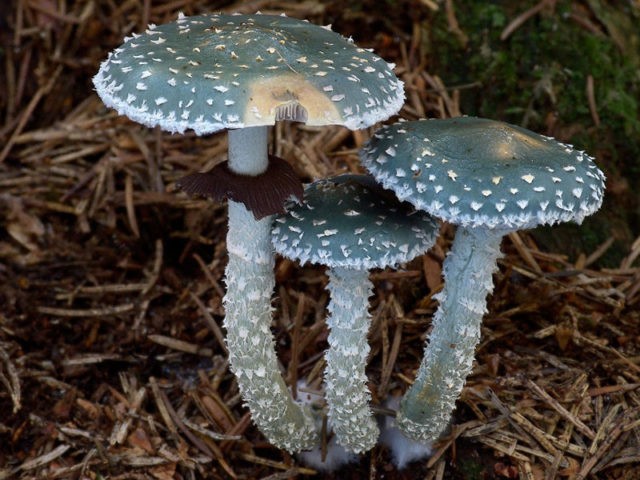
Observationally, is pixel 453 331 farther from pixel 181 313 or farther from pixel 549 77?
pixel 549 77

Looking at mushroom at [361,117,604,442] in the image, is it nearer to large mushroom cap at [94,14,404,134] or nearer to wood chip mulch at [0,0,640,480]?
large mushroom cap at [94,14,404,134]

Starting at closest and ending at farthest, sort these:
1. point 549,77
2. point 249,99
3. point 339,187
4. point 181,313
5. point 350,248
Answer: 1. point 249,99
2. point 350,248
3. point 339,187
4. point 181,313
5. point 549,77

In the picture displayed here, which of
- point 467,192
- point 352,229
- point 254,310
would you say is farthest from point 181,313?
point 467,192

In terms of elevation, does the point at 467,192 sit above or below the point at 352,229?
above

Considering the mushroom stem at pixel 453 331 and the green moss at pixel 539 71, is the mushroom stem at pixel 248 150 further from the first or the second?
the green moss at pixel 539 71

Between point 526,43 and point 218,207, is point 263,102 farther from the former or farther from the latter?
point 526,43

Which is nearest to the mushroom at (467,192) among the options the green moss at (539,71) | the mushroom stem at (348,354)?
the mushroom stem at (348,354)

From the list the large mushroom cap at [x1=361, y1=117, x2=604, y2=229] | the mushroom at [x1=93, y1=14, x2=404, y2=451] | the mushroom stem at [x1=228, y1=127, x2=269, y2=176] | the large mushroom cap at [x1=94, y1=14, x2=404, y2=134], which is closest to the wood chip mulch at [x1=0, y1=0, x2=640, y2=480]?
the mushroom at [x1=93, y1=14, x2=404, y2=451]
